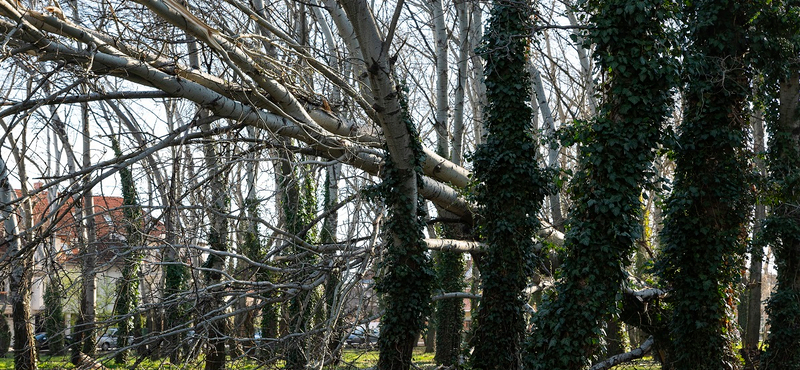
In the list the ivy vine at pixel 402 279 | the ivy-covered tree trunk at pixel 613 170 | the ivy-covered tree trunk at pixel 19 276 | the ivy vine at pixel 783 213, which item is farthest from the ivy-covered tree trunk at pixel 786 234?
the ivy-covered tree trunk at pixel 19 276

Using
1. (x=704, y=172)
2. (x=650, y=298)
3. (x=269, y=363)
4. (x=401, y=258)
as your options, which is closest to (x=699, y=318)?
(x=650, y=298)

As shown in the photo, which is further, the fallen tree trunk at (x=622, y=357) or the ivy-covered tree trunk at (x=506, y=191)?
the ivy-covered tree trunk at (x=506, y=191)

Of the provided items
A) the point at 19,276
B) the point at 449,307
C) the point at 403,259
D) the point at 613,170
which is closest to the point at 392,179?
the point at 403,259

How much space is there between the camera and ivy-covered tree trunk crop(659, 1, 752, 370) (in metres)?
9.49

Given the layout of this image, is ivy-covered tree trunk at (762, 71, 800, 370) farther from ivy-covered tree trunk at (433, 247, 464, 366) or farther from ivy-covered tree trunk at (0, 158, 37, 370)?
ivy-covered tree trunk at (0, 158, 37, 370)

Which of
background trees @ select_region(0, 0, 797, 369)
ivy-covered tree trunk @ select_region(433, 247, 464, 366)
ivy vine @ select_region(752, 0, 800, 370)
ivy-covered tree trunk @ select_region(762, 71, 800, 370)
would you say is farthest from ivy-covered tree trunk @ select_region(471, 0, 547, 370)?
ivy-covered tree trunk @ select_region(762, 71, 800, 370)

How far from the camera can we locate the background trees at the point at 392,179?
5656 mm

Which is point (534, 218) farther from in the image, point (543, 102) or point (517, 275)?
point (543, 102)

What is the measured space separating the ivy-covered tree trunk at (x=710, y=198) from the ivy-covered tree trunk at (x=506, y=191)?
2555 millimetres

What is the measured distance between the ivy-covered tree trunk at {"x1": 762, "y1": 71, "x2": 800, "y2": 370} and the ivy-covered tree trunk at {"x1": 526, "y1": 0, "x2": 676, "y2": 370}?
4684 millimetres

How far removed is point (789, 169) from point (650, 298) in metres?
3.65

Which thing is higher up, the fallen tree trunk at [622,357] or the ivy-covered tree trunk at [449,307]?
the ivy-covered tree trunk at [449,307]

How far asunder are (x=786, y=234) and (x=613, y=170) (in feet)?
18.4

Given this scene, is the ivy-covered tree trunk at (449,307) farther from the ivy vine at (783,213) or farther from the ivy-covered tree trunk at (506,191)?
the ivy vine at (783,213)
